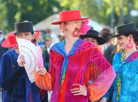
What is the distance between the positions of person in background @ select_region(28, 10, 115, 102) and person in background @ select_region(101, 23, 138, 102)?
823 mm

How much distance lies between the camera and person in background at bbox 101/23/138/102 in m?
4.68

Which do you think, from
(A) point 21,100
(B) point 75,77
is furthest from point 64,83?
(A) point 21,100

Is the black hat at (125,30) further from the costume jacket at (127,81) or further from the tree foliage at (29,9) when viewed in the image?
the tree foliage at (29,9)

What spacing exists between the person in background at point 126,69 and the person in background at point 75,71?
0.82 m

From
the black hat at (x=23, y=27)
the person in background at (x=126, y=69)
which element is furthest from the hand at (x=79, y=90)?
the black hat at (x=23, y=27)

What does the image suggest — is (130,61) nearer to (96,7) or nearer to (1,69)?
(1,69)

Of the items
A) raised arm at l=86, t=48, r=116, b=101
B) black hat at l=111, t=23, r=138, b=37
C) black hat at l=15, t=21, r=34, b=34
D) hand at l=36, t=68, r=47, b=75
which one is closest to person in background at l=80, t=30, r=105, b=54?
black hat at l=111, t=23, r=138, b=37

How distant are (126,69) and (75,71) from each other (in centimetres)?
113

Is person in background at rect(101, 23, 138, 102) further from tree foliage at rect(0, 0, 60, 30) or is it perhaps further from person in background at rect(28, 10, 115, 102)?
tree foliage at rect(0, 0, 60, 30)

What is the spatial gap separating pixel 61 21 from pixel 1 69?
4.29ft

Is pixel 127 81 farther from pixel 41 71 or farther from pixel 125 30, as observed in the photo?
pixel 41 71

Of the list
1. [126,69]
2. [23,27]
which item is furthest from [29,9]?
[126,69]

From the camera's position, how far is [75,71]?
153 inches

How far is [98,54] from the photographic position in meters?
3.92
